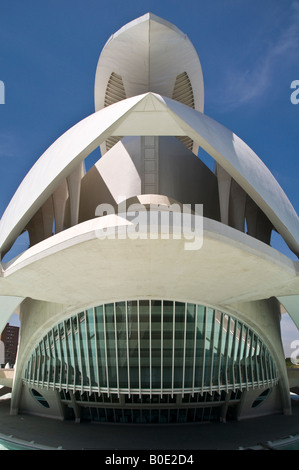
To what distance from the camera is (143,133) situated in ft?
49.3

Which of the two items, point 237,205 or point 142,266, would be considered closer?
point 142,266

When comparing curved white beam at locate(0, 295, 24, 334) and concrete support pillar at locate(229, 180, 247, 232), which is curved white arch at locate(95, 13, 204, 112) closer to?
concrete support pillar at locate(229, 180, 247, 232)

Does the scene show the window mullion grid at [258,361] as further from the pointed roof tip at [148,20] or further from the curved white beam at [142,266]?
the pointed roof tip at [148,20]

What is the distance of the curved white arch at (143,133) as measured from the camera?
43.3 feet

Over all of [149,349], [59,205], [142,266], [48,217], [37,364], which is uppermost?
[59,205]

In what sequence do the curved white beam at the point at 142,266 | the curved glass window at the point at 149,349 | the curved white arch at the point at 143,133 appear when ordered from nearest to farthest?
the curved white beam at the point at 142,266, the curved white arch at the point at 143,133, the curved glass window at the point at 149,349

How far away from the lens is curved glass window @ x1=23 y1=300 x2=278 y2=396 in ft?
59.4

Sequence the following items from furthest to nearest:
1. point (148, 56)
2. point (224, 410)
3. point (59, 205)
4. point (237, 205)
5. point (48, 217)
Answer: point (148, 56) < point (224, 410) < point (48, 217) < point (59, 205) < point (237, 205)

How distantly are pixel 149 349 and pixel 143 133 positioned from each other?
35.2 ft

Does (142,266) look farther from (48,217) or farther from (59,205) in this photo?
(48,217)

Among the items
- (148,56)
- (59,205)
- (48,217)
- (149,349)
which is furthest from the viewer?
(148,56)

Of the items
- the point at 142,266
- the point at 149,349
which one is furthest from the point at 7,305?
the point at 142,266

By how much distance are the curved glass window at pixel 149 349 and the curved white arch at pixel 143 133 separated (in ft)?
21.1

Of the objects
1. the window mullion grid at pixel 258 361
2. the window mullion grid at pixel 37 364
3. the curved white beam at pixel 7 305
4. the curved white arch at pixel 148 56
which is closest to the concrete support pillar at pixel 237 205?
the window mullion grid at pixel 258 361
